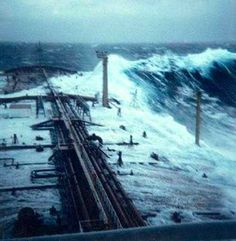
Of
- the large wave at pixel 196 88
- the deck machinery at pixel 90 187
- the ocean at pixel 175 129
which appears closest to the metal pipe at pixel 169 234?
the deck machinery at pixel 90 187

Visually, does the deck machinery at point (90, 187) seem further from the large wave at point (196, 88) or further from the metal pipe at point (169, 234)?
the large wave at point (196, 88)

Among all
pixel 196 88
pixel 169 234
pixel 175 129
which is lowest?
pixel 175 129

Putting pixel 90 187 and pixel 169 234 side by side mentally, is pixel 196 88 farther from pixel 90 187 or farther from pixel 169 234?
pixel 169 234

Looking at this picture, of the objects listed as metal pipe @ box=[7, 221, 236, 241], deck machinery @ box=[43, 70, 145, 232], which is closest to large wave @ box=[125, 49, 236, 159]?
deck machinery @ box=[43, 70, 145, 232]

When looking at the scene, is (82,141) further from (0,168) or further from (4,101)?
(4,101)

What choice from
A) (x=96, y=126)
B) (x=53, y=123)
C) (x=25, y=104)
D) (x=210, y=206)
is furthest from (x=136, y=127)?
(x=210, y=206)

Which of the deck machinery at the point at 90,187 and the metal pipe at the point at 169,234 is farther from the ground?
the metal pipe at the point at 169,234

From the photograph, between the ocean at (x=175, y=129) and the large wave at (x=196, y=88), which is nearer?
the ocean at (x=175, y=129)

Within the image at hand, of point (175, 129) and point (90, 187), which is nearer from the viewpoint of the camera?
point (90, 187)

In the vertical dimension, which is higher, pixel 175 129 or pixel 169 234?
pixel 169 234

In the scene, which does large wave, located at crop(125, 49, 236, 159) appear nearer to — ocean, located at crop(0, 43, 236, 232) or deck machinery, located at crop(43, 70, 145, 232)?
ocean, located at crop(0, 43, 236, 232)

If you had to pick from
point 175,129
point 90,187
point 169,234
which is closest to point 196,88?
point 175,129
